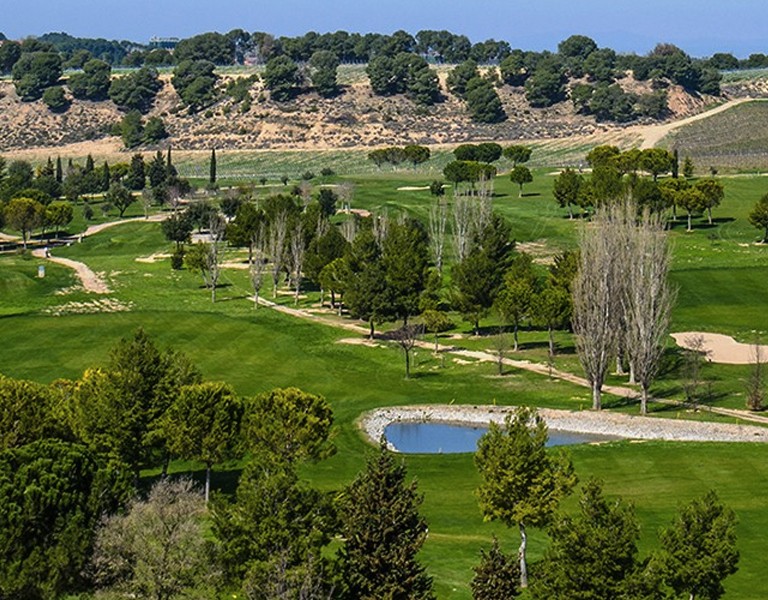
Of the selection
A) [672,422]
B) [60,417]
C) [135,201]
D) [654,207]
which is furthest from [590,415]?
[135,201]

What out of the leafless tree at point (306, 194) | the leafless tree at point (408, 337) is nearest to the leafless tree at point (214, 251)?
the leafless tree at point (306, 194)

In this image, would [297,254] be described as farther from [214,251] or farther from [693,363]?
[693,363]

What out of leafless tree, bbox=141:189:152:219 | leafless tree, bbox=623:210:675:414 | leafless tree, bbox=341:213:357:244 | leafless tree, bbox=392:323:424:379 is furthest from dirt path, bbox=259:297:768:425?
leafless tree, bbox=141:189:152:219

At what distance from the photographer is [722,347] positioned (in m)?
94.1

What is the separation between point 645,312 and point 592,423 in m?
8.08

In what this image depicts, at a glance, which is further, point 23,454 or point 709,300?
point 709,300

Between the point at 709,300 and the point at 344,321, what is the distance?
30.2 meters

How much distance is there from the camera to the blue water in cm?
7331

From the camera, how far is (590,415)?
7738 centimetres

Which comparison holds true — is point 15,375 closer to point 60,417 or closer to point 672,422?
point 60,417

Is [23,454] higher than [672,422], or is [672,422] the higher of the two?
[23,454]

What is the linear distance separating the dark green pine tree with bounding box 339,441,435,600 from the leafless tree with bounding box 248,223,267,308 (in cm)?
7584

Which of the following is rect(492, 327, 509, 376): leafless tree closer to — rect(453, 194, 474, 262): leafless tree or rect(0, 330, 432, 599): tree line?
rect(453, 194, 474, 262): leafless tree

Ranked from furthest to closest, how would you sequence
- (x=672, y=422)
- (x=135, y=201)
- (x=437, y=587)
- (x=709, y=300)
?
1. (x=135, y=201)
2. (x=709, y=300)
3. (x=672, y=422)
4. (x=437, y=587)
